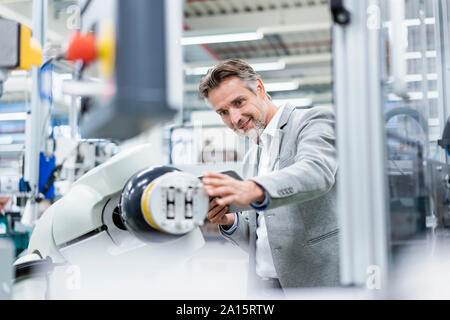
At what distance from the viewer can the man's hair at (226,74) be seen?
1.57m

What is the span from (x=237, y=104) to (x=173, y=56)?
0.98m

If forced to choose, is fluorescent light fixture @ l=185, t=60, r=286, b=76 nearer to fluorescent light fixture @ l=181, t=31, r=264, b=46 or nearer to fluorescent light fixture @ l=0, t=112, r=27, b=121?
fluorescent light fixture @ l=181, t=31, r=264, b=46

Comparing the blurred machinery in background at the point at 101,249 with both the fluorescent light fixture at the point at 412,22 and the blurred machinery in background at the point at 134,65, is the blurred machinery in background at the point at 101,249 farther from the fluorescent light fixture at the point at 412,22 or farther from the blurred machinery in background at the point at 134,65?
the fluorescent light fixture at the point at 412,22

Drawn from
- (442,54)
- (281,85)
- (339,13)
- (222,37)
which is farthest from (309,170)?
(281,85)

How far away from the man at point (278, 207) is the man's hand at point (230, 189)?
268 millimetres

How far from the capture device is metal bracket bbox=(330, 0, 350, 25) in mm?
812

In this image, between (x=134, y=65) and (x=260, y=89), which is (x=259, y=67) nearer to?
(x=260, y=89)

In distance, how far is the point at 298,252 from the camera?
5.01 ft

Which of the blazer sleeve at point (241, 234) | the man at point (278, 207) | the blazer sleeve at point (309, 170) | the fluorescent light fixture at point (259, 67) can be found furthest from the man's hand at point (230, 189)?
the fluorescent light fixture at point (259, 67)

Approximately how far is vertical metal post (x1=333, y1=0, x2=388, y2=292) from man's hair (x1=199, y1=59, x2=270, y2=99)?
73 centimetres

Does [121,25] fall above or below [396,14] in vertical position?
below
